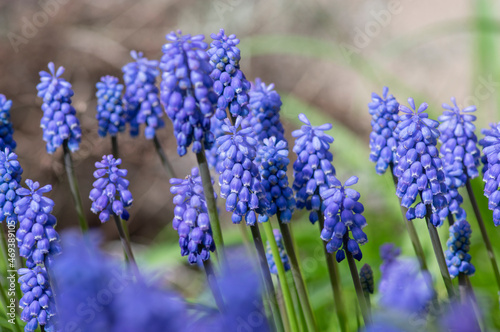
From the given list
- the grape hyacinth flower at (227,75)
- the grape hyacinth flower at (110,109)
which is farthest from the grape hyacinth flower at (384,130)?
the grape hyacinth flower at (110,109)

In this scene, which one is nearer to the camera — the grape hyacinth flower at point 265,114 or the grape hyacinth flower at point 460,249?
the grape hyacinth flower at point 460,249

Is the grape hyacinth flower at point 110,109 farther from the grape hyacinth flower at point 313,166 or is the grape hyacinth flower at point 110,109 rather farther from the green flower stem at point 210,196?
the green flower stem at point 210,196

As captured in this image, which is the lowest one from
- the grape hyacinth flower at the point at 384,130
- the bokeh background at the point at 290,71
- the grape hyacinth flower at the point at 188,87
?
the grape hyacinth flower at the point at 384,130

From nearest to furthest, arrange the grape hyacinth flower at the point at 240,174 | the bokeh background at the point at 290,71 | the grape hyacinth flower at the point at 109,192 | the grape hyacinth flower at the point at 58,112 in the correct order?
the grape hyacinth flower at the point at 240,174 → the grape hyacinth flower at the point at 109,192 → the grape hyacinth flower at the point at 58,112 → the bokeh background at the point at 290,71

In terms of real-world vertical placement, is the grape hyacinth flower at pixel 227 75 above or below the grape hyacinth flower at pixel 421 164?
above

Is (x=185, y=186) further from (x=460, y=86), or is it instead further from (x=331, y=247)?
(x=460, y=86)

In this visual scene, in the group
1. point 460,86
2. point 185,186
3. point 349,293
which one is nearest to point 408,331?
point 185,186
